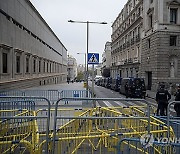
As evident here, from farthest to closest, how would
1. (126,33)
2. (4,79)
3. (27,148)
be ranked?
(126,33) < (4,79) < (27,148)

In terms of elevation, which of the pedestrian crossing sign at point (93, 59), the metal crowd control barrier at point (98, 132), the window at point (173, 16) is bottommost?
the metal crowd control barrier at point (98, 132)

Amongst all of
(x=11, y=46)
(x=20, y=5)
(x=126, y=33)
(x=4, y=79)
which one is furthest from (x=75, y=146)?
(x=126, y=33)

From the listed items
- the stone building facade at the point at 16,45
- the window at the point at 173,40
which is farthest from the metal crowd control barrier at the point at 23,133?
the window at the point at 173,40

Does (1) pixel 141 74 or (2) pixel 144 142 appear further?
(1) pixel 141 74

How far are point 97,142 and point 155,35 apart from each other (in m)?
26.7

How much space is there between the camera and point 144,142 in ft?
13.9

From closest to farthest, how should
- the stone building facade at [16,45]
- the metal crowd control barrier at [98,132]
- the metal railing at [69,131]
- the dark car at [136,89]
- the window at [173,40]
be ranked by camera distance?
1. the metal railing at [69,131]
2. the metal crowd control barrier at [98,132]
3. the stone building facade at [16,45]
4. the dark car at [136,89]
5. the window at [173,40]

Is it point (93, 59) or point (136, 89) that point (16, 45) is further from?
point (136, 89)

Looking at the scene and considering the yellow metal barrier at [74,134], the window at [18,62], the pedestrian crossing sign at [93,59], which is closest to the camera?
the yellow metal barrier at [74,134]

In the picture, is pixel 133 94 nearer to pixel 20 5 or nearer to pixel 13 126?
pixel 20 5

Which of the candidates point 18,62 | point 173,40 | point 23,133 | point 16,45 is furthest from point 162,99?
point 173,40

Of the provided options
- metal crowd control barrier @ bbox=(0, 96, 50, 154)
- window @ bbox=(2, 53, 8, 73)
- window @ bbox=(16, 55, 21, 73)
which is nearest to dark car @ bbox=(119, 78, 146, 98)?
window @ bbox=(16, 55, 21, 73)

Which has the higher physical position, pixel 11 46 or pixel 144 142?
pixel 11 46

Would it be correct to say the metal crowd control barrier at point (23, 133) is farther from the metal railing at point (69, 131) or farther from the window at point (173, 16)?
the window at point (173, 16)
